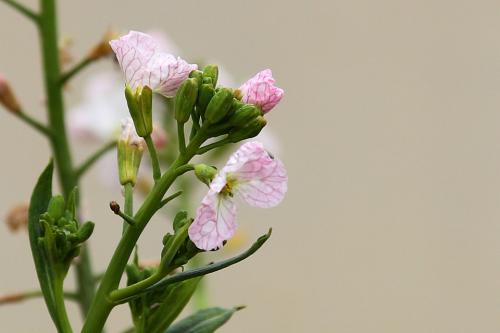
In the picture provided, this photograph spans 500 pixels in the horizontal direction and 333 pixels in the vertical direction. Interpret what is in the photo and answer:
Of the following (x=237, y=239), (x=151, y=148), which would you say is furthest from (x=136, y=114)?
(x=237, y=239)

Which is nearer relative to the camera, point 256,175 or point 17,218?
point 256,175

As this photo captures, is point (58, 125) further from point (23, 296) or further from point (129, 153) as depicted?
point (129, 153)

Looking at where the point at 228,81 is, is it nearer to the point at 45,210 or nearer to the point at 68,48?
the point at 68,48

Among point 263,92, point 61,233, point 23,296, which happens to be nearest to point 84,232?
point 61,233

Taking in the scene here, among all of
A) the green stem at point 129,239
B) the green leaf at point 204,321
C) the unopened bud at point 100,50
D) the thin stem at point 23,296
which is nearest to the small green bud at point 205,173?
the green stem at point 129,239

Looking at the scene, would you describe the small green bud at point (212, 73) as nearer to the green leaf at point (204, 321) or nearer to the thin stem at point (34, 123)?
the green leaf at point (204, 321)

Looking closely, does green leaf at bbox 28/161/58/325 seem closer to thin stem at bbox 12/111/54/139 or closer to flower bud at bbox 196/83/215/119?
flower bud at bbox 196/83/215/119
